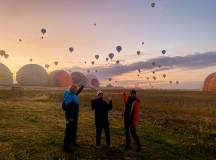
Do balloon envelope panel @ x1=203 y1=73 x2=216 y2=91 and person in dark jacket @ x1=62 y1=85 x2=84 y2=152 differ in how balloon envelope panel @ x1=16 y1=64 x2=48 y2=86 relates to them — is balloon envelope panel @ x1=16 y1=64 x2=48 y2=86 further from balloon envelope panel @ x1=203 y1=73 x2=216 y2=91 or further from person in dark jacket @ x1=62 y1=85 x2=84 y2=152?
person in dark jacket @ x1=62 y1=85 x2=84 y2=152

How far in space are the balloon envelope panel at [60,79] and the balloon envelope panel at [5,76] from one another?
1535cm

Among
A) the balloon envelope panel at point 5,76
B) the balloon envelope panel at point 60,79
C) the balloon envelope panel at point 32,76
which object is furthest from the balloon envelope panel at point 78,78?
the balloon envelope panel at point 5,76

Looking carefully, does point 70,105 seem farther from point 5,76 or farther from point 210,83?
point 5,76

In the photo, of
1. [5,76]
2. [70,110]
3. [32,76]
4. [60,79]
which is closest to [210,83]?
[60,79]

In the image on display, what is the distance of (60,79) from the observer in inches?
5221

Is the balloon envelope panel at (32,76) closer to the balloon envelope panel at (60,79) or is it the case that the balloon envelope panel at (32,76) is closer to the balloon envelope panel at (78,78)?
the balloon envelope panel at (60,79)

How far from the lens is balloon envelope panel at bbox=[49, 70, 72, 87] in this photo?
132 metres

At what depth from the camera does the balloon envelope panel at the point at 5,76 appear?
443 feet

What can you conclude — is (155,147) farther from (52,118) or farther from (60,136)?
(52,118)

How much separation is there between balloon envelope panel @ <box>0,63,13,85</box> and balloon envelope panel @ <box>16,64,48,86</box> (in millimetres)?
2885

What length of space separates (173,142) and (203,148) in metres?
1.76

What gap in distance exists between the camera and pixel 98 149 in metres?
17.1

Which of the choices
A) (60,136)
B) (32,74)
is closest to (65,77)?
(32,74)

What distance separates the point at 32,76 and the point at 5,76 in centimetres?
1003
